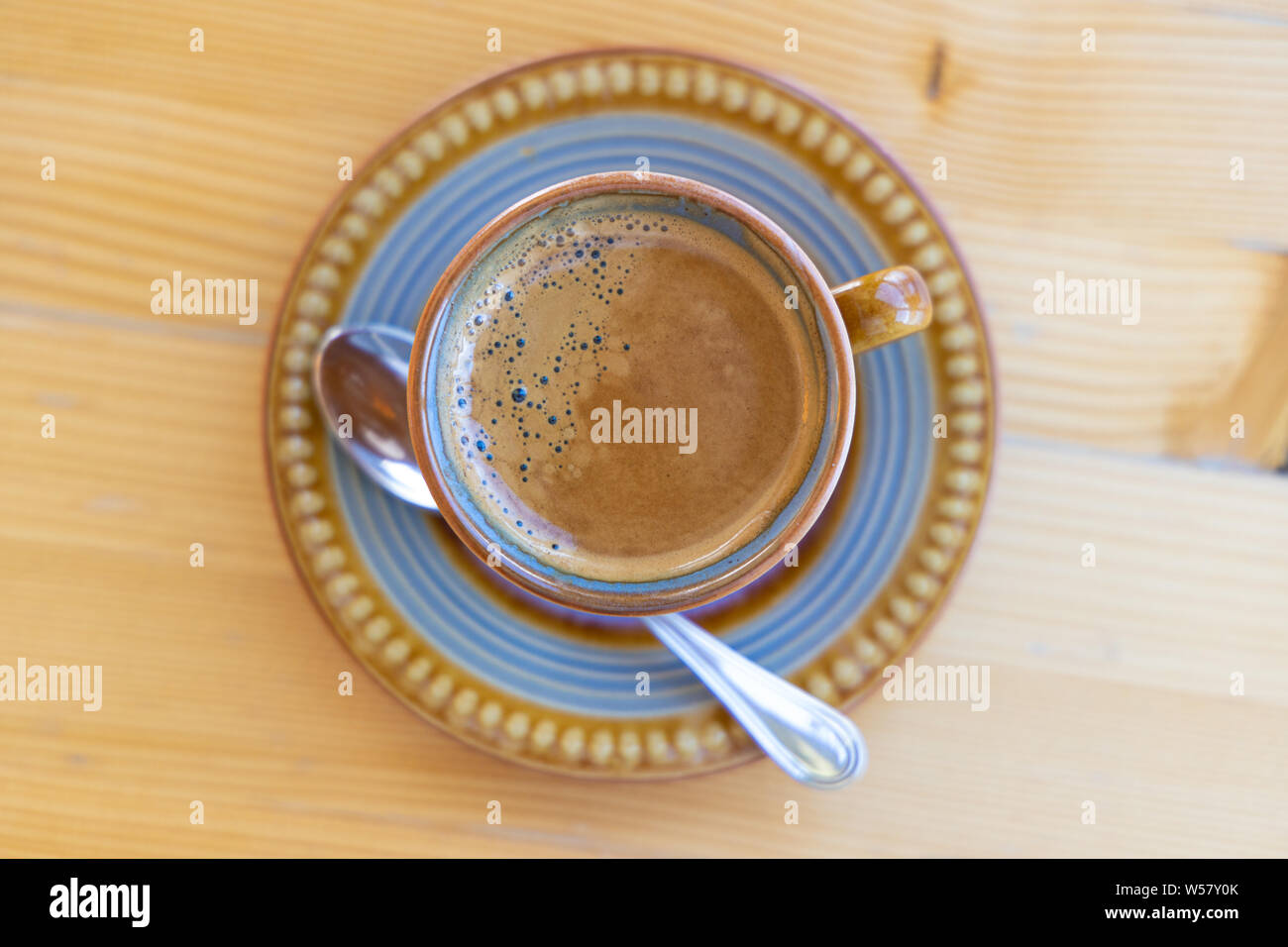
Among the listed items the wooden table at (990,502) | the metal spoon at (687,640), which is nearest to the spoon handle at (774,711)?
the metal spoon at (687,640)

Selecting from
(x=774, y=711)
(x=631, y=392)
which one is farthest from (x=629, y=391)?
(x=774, y=711)

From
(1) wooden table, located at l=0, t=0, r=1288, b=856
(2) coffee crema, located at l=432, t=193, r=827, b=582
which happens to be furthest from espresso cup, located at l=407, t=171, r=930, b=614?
(1) wooden table, located at l=0, t=0, r=1288, b=856

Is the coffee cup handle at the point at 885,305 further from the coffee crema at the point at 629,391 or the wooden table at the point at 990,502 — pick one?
the wooden table at the point at 990,502

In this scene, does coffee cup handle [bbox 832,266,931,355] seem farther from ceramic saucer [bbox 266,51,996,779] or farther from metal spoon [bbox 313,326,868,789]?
metal spoon [bbox 313,326,868,789]

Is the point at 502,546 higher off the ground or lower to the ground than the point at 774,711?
higher

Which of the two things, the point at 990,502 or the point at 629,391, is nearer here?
the point at 629,391

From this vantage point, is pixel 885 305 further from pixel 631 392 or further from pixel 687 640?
pixel 687 640
